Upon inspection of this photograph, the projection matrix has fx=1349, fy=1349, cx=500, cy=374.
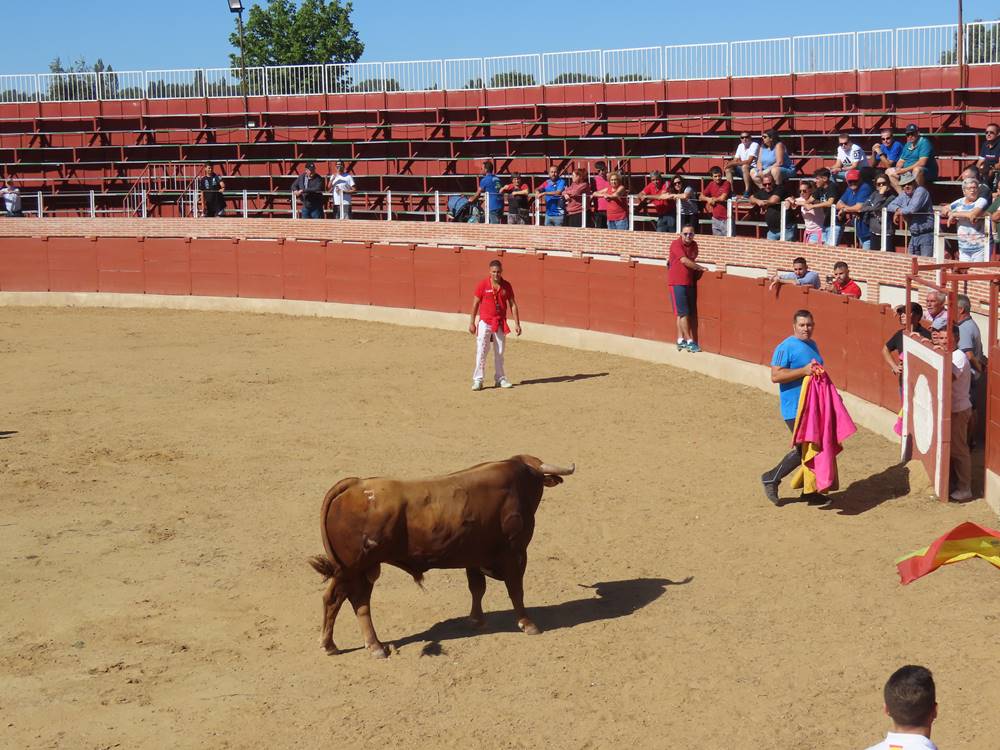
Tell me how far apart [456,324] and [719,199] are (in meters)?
4.92

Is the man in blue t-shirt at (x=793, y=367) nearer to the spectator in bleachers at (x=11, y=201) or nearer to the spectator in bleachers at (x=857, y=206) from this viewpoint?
the spectator in bleachers at (x=857, y=206)

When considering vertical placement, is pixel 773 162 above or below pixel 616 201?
above

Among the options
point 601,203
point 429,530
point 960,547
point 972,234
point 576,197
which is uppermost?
point 576,197

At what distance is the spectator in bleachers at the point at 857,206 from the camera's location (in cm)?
1898

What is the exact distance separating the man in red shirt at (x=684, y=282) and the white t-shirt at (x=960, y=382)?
7573mm

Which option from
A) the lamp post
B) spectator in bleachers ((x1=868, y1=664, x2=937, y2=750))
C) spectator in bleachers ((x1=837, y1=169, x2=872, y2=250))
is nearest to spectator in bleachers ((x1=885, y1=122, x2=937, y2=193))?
spectator in bleachers ((x1=837, y1=169, x2=872, y2=250))

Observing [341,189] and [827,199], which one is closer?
[827,199]

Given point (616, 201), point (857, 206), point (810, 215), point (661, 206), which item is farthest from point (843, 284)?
point (616, 201)

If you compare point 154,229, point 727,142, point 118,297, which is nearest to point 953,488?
point 727,142

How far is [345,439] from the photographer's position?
47.9ft

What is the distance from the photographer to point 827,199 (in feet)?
64.5

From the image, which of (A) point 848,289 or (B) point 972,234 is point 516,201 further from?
(B) point 972,234

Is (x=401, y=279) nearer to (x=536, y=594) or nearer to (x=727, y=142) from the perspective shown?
(x=727, y=142)

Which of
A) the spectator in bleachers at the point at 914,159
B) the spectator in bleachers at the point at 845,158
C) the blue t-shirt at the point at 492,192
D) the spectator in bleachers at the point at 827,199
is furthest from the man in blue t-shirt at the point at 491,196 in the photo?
the spectator in bleachers at the point at 914,159
